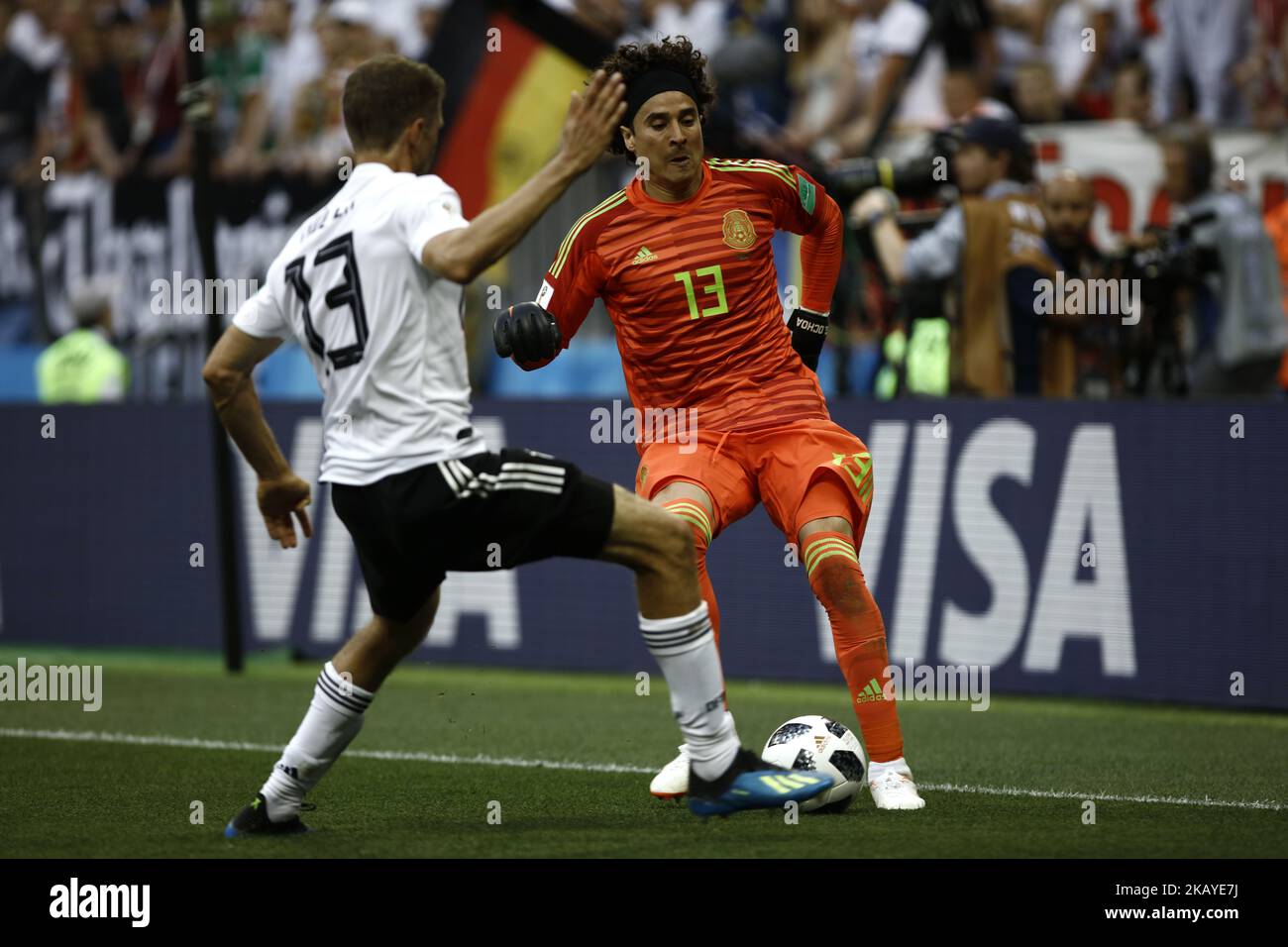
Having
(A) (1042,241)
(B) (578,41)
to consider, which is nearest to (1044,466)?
(A) (1042,241)

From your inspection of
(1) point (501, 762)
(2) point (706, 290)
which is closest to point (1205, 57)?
(2) point (706, 290)

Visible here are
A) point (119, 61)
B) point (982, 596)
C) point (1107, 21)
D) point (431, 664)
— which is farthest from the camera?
point (119, 61)

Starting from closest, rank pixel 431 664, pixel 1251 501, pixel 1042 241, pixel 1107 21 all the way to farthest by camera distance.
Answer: pixel 1251 501
pixel 1042 241
pixel 431 664
pixel 1107 21

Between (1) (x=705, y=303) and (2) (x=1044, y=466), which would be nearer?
(1) (x=705, y=303)

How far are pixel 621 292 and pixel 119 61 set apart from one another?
12933 mm

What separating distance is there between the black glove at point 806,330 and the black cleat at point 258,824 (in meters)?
2.65

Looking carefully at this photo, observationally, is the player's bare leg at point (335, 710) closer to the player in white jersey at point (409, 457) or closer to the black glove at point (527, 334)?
the player in white jersey at point (409, 457)

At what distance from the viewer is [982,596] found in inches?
406

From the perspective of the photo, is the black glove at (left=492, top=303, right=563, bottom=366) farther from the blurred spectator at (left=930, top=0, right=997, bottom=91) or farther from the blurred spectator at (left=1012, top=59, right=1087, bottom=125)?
the blurred spectator at (left=930, top=0, right=997, bottom=91)

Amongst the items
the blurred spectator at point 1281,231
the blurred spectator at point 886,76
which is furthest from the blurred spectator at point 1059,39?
the blurred spectator at point 1281,231

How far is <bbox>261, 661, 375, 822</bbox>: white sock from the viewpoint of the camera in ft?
19.4

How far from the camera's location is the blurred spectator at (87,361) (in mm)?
15250

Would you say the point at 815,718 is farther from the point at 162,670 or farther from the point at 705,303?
the point at 162,670

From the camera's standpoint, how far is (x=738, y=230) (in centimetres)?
706
